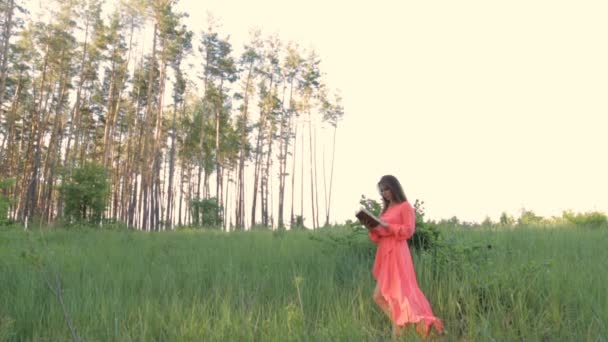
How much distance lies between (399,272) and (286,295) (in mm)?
1459

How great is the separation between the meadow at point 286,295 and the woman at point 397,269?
21 centimetres

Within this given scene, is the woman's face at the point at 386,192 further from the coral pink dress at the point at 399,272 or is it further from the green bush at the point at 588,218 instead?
the green bush at the point at 588,218

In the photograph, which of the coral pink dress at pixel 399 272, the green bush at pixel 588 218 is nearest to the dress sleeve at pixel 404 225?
the coral pink dress at pixel 399 272

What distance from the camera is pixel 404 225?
4.86m

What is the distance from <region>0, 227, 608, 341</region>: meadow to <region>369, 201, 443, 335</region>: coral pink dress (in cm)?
23

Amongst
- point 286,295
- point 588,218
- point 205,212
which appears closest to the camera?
point 286,295

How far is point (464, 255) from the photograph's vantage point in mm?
6301

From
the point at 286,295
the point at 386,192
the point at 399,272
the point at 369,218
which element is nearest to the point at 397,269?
the point at 399,272

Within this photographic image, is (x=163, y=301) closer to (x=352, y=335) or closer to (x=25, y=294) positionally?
(x=25, y=294)

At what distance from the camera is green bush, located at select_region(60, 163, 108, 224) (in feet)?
62.4

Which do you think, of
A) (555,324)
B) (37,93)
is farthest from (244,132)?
(555,324)

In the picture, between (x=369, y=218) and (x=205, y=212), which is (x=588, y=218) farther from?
(x=369, y=218)

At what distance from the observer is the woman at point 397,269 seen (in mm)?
4434

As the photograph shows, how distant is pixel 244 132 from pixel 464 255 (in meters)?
31.4
